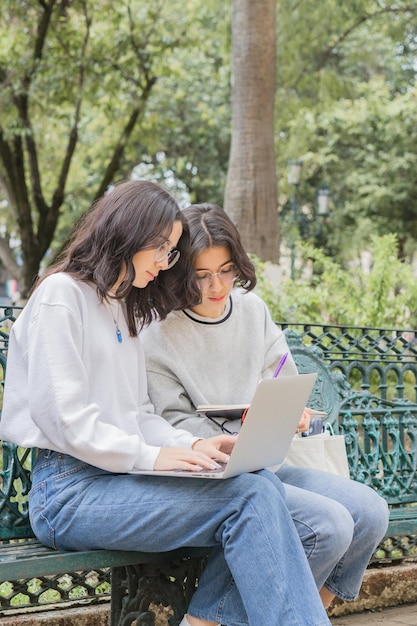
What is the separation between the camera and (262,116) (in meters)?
9.09

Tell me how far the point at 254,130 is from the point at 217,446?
6.41 m

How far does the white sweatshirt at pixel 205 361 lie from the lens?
134 inches

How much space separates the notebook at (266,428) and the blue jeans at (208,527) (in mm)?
62

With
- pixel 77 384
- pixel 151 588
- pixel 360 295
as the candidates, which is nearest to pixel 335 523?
pixel 151 588

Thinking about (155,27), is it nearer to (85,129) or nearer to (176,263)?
(85,129)

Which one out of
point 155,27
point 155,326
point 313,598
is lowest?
point 313,598

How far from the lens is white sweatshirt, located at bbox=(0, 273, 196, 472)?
2787mm

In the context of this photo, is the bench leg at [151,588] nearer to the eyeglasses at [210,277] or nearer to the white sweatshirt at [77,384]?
the white sweatshirt at [77,384]

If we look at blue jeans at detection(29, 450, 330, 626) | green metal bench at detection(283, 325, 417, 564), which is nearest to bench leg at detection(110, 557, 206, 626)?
blue jeans at detection(29, 450, 330, 626)

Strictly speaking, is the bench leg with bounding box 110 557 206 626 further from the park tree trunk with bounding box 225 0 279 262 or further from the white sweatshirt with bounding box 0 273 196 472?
the park tree trunk with bounding box 225 0 279 262

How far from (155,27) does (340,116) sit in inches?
365

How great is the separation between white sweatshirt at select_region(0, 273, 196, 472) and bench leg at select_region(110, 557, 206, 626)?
A: 42 centimetres

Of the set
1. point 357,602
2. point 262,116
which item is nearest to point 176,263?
point 357,602

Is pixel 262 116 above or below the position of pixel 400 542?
above
